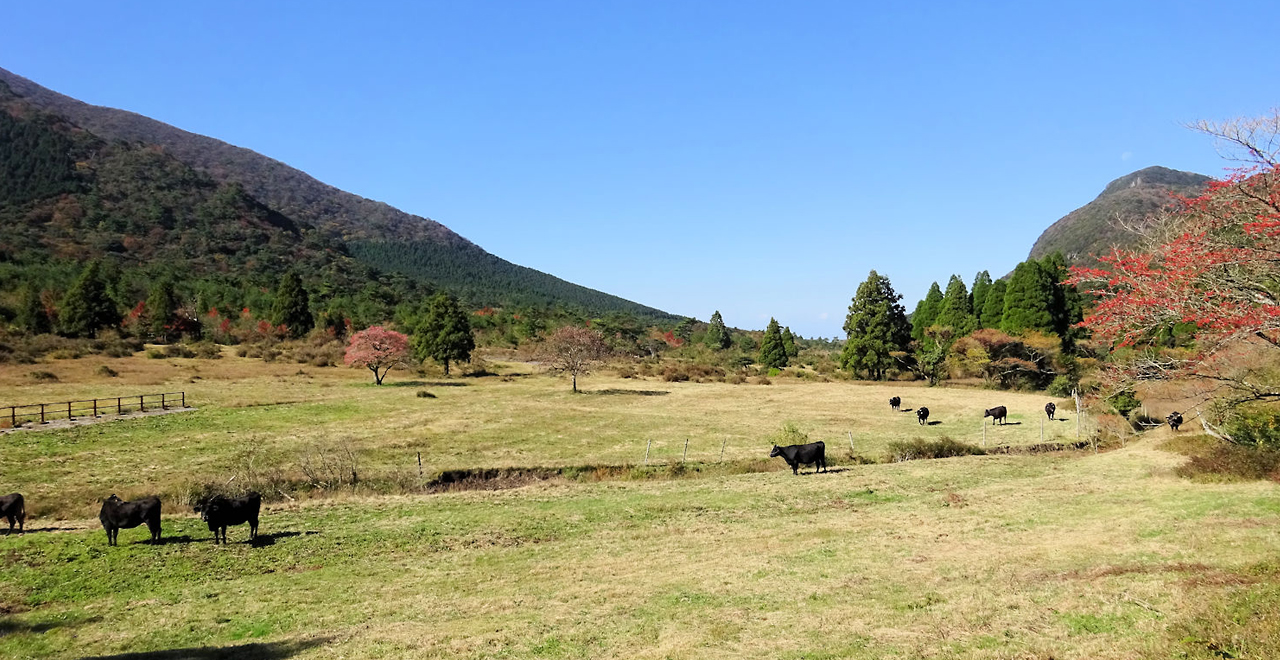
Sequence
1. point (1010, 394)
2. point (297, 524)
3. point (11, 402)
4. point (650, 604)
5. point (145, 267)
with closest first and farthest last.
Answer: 1. point (650, 604)
2. point (297, 524)
3. point (11, 402)
4. point (1010, 394)
5. point (145, 267)

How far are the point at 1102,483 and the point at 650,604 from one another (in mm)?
18253

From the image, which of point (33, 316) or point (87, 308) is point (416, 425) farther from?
point (33, 316)

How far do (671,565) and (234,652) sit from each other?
8.84m

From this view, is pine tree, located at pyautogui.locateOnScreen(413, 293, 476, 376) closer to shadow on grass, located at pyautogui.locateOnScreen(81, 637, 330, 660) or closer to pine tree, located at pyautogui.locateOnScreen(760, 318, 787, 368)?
pine tree, located at pyautogui.locateOnScreen(760, 318, 787, 368)

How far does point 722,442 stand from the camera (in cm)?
3706

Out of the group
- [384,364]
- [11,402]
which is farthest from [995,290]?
[11,402]

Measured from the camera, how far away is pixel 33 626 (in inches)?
491

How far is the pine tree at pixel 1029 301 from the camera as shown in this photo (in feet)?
212

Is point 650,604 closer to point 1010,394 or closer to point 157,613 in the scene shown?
point 157,613

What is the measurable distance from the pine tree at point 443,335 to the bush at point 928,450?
5269 centimetres

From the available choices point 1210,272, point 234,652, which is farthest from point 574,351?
point 1210,272

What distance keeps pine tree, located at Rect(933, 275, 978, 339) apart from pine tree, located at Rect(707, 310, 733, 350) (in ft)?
157

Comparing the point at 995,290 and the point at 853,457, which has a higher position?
the point at 995,290

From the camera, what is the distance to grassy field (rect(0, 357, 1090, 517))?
29.2 metres
